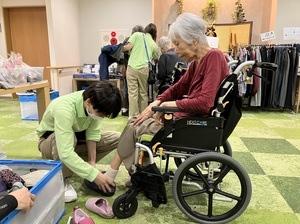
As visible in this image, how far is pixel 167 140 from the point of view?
1.35m

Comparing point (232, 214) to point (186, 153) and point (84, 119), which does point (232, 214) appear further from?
point (84, 119)

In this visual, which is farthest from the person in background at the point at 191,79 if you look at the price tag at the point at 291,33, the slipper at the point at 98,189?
the price tag at the point at 291,33

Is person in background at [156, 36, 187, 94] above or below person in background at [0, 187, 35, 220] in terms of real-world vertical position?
above

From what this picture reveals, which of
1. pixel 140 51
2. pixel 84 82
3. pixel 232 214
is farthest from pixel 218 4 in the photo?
pixel 232 214

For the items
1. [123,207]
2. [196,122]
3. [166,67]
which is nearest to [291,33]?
[166,67]

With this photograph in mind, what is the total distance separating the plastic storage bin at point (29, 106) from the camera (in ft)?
11.5

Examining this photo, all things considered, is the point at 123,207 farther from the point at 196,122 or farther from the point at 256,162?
the point at 256,162

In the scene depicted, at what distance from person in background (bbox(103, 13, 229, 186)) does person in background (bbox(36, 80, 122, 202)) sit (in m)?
0.19

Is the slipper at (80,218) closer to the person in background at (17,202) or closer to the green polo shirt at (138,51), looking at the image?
the person in background at (17,202)

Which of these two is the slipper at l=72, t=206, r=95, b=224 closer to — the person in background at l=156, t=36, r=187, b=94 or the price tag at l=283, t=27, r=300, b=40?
the person in background at l=156, t=36, r=187, b=94

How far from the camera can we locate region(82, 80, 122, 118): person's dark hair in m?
1.31

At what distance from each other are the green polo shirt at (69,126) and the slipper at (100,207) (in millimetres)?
203

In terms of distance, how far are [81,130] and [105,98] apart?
43 cm

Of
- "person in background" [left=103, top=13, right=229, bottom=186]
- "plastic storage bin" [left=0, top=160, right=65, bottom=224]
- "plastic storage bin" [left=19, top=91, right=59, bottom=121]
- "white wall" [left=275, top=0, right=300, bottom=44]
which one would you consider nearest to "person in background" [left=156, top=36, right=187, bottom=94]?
"plastic storage bin" [left=19, top=91, right=59, bottom=121]
